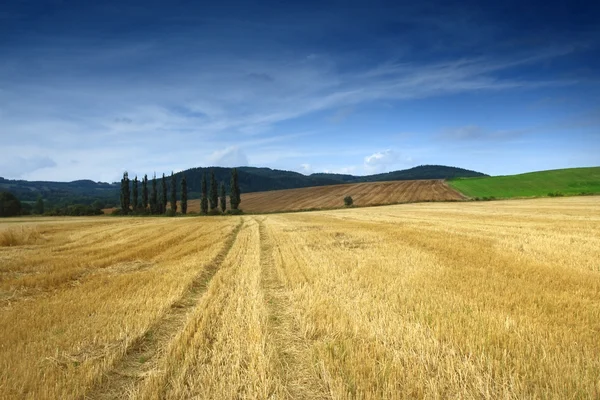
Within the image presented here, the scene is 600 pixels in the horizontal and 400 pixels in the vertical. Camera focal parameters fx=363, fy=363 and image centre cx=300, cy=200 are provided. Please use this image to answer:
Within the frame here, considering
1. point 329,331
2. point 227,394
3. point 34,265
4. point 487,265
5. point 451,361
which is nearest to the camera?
point 227,394

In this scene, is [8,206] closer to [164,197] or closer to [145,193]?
[145,193]

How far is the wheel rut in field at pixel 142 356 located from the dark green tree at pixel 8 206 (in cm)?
11128

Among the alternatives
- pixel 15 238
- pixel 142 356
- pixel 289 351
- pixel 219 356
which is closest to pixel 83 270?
pixel 142 356

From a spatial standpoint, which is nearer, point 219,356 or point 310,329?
point 219,356

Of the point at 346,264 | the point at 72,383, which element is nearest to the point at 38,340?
the point at 72,383

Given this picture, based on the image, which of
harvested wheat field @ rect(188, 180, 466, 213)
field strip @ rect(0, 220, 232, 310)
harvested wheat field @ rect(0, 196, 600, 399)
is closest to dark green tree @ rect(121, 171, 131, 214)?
harvested wheat field @ rect(188, 180, 466, 213)

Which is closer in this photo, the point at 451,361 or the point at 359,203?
the point at 451,361

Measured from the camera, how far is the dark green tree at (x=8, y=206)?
3684 inches

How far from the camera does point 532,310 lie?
718cm

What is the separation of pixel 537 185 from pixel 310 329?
96633 mm

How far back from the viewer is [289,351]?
234 inches

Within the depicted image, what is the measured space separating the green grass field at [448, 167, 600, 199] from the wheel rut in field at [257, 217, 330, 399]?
260 ft

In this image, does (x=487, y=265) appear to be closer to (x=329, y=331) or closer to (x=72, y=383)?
(x=329, y=331)

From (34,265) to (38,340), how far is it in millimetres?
9573
